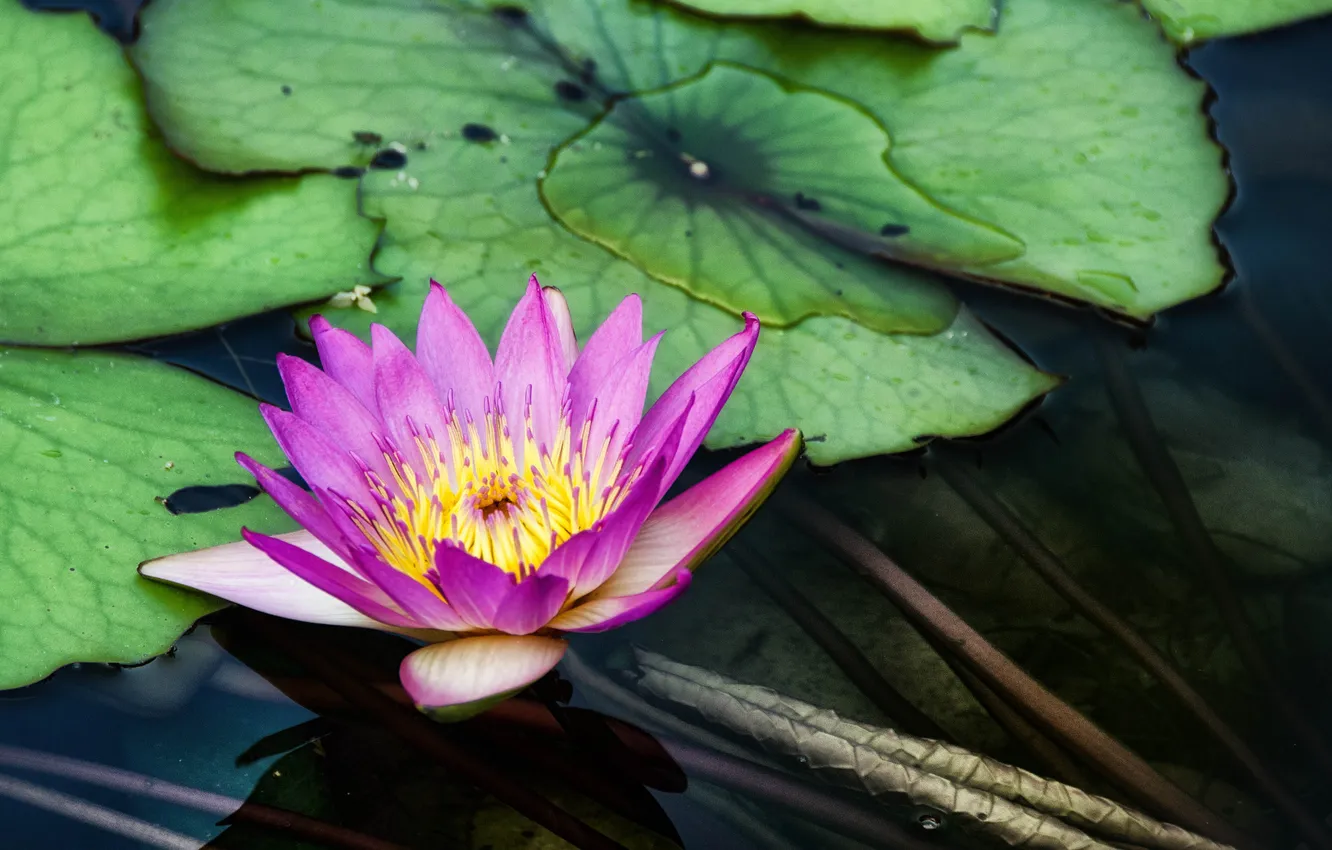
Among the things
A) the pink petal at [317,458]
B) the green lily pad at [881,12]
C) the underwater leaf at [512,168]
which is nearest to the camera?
the pink petal at [317,458]

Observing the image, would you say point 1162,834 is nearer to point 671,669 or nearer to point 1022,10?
point 671,669

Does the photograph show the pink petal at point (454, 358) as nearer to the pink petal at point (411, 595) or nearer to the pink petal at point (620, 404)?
the pink petal at point (620, 404)

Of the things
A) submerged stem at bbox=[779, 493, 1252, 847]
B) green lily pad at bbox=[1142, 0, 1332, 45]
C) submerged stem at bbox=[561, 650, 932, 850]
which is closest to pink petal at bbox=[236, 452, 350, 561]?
submerged stem at bbox=[561, 650, 932, 850]

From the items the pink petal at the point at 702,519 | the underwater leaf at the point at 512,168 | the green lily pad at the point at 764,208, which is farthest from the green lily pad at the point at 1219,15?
the pink petal at the point at 702,519

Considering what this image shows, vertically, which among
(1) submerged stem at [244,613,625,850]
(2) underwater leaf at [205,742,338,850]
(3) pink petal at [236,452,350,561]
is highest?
(3) pink petal at [236,452,350,561]

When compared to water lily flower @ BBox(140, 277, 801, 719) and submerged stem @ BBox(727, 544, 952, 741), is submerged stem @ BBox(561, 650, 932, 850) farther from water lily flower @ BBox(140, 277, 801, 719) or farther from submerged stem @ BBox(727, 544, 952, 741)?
water lily flower @ BBox(140, 277, 801, 719)

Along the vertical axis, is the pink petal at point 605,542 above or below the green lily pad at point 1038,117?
below
